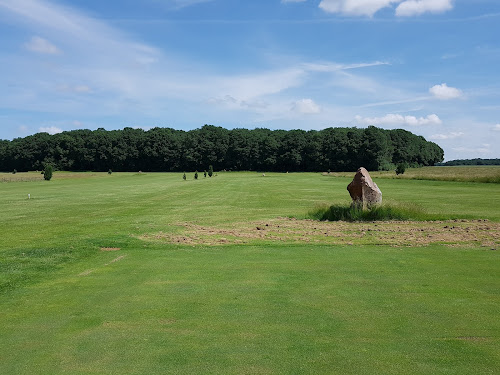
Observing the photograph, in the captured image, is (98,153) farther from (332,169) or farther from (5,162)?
(332,169)

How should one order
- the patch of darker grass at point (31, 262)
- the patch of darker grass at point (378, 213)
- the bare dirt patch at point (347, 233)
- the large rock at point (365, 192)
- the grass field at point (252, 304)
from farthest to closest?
the large rock at point (365, 192), the patch of darker grass at point (378, 213), the bare dirt patch at point (347, 233), the patch of darker grass at point (31, 262), the grass field at point (252, 304)

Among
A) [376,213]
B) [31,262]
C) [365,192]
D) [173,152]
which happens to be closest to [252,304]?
[31,262]

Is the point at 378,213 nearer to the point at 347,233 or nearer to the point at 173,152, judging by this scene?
the point at 347,233

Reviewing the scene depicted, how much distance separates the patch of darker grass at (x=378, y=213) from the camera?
20.9 meters

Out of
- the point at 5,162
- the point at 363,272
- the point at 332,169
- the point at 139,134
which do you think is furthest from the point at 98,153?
the point at 363,272

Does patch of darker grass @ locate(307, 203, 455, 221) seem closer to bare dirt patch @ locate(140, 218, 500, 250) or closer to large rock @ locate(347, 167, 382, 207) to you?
large rock @ locate(347, 167, 382, 207)

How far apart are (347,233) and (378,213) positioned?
4.84 metres

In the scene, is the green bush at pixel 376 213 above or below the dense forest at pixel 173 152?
below

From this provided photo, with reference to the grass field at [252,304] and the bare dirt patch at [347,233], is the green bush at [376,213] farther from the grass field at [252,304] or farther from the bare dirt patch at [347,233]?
the grass field at [252,304]

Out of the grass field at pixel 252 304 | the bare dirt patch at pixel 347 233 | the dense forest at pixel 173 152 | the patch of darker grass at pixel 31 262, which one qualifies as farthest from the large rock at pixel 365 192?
the dense forest at pixel 173 152

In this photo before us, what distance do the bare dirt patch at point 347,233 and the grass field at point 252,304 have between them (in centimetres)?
17

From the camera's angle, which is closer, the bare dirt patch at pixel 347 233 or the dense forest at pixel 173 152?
the bare dirt patch at pixel 347 233

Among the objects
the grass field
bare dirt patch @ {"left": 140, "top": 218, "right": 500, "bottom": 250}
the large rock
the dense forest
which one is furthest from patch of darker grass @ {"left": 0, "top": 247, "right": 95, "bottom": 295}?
the dense forest

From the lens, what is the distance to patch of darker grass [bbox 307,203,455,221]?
822 inches
